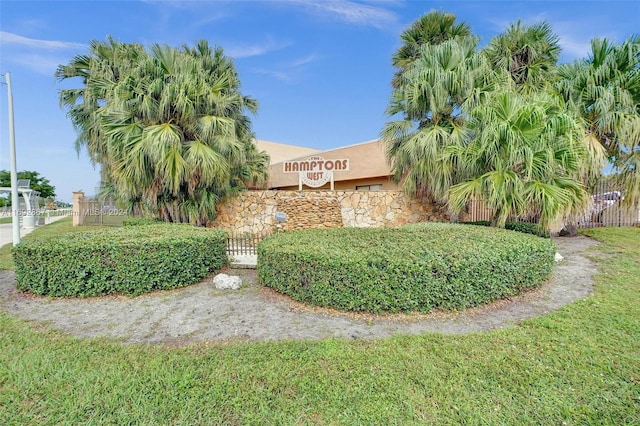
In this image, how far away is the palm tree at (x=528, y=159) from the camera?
544 centimetres

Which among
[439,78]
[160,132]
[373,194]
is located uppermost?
[439,78]

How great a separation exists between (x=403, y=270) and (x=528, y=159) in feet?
12.7

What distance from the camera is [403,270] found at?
354 cm

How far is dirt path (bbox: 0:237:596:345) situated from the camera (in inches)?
127

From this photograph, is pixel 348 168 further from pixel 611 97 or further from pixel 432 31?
pixel 611 97

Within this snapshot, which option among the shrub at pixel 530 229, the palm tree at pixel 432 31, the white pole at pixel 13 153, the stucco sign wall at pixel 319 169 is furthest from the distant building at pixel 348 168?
the white pole at pixel 13 153

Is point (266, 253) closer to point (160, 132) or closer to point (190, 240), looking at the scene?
point (190, 240)

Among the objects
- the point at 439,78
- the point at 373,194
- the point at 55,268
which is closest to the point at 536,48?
the point at 439,78

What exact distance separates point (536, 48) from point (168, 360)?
520 inches

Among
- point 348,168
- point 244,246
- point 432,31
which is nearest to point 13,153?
point 244,246

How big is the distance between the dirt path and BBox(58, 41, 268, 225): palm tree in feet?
12.9

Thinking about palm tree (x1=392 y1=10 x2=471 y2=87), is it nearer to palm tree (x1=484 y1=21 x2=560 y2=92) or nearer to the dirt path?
palm tree (x1=484 y1=21 x2=560 y2=92)

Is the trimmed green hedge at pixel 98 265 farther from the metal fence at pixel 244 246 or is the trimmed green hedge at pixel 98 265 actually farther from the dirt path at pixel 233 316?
the metal fence at pixel 244 246

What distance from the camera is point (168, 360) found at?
2.63 meters
